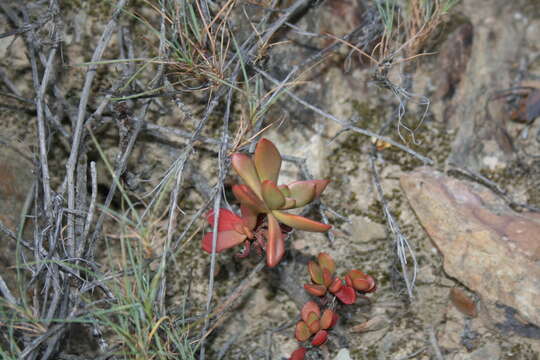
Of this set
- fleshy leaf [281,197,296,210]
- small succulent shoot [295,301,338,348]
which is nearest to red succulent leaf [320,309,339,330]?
small succulent shoot [295,301,338,348]

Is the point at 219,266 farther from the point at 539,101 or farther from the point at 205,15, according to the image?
the point at 539,101

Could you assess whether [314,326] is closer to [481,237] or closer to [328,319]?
[328,319]

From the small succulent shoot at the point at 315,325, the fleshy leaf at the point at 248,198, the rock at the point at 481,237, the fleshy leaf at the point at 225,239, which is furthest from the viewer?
the rock at the point at 481,237

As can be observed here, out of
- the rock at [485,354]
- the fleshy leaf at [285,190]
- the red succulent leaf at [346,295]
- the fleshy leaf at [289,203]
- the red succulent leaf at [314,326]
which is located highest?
the fleshy leaf at [285,190]

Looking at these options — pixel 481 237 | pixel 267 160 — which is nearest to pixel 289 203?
pixel 267 160

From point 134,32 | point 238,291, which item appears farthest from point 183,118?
point 238,291

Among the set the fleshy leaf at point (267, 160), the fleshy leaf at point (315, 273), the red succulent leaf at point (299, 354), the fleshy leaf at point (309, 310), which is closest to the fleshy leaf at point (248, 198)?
the fleshy leaf at point (267, 160)

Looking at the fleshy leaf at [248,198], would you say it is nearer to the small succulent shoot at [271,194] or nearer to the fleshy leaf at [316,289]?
the small succulent shoot at [271,194]
